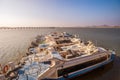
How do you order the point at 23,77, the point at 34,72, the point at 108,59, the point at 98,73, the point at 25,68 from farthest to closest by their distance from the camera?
the point at 108,59 → the point at 98,73 → the point at 25,68 → the point at 34,72 → the point at 23,77

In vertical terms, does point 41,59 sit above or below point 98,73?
above

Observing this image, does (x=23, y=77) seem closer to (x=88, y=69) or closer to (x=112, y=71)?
(x=88, y=69)

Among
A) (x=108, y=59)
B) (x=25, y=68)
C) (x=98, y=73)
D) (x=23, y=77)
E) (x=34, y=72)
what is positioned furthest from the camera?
(x=108, y=59)

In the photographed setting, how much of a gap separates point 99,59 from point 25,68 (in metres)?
7.11

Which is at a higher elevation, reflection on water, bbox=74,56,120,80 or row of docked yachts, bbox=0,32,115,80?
row of docked yachts, bbox=0,32,115,80

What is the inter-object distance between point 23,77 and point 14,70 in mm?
1537

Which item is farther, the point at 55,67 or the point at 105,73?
the point at 105,73

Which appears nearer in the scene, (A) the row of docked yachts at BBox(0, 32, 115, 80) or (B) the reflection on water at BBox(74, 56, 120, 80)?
(A) the row of docked yachts at BBox(0, 32, 115, 80)

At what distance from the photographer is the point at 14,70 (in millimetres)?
9836

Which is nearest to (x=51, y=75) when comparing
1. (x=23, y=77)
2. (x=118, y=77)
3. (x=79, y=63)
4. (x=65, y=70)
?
(x=65, y=70)

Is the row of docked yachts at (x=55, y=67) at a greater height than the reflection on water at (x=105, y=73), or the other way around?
the row of docked yachts at (x=55, y=67)

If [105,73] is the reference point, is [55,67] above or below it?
above

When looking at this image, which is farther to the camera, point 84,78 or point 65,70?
point 84,78

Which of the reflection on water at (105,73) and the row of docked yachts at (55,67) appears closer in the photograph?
the row of docked yachts at (55,67)
